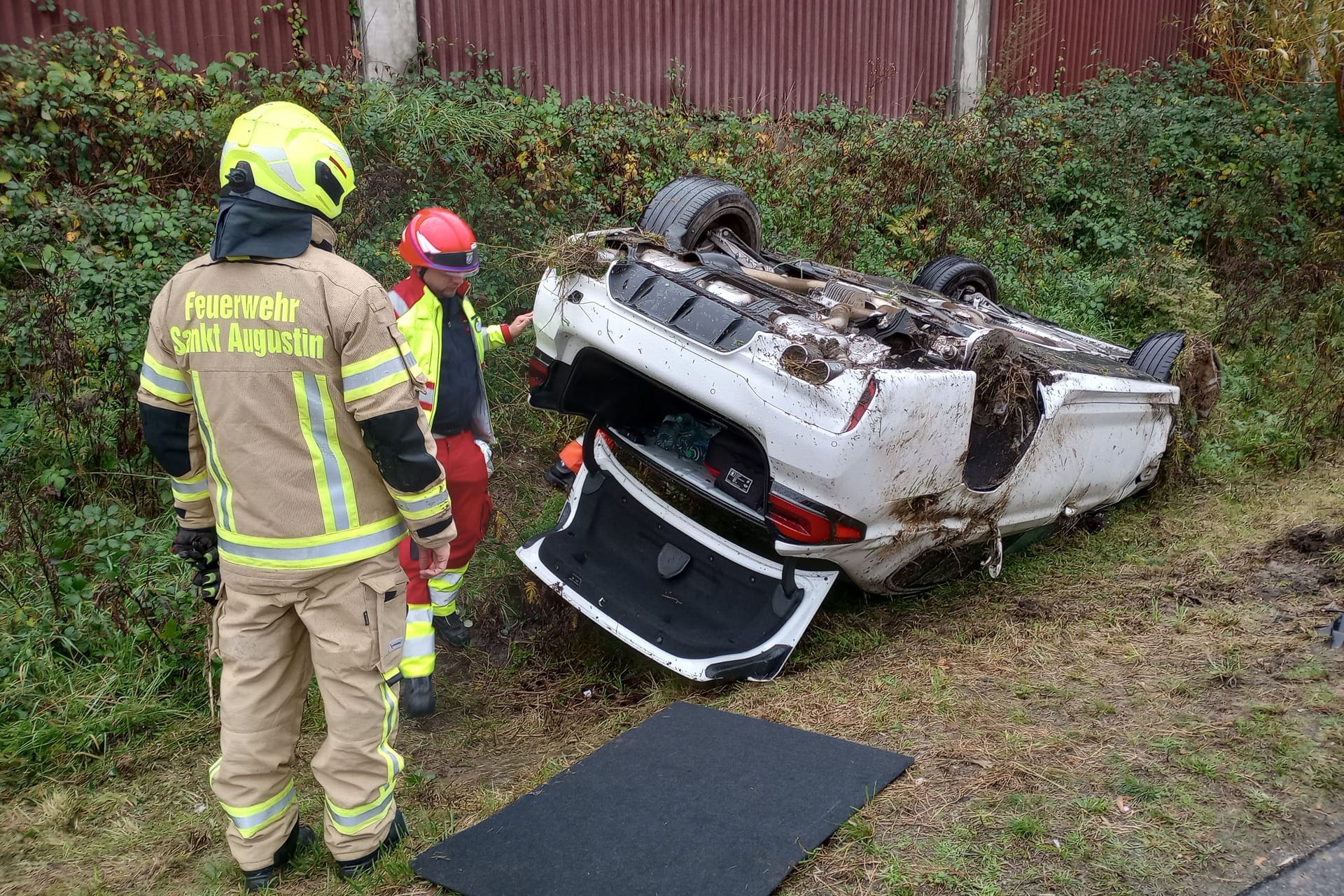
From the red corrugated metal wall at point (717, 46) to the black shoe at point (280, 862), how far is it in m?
5.81

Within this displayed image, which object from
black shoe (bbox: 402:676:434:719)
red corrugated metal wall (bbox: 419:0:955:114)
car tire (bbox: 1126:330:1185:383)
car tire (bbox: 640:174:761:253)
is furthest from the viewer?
red corrugated metal wall (bbox: 419:0:955:114)

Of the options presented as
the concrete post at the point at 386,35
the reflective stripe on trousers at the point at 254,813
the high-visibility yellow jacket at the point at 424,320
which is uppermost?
the concrete post at the point at 386,35

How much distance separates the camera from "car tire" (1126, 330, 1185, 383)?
5051 mm

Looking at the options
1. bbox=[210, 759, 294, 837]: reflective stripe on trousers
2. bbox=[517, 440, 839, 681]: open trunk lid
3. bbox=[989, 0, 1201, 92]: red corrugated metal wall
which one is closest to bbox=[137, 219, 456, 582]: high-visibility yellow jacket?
bbox=[210, 759, 294, 837]: reflective stripe on trousers

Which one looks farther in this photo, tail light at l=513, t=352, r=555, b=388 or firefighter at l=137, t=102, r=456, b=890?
tail light at l=513, t=352, r=555, b=388

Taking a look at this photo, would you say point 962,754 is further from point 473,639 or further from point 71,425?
point 71,425

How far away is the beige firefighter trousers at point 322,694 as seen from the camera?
2.48m

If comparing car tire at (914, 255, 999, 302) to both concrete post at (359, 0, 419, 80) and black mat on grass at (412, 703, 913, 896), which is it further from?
concrete post at (359, 0, 419, 80)

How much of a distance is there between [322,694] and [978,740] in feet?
6.26

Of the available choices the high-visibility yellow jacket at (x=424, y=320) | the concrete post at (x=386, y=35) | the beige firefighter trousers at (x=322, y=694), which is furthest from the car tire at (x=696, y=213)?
the concrete post at (x=386, y=35)

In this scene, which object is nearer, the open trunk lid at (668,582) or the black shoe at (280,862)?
the black shoe at (280,862)

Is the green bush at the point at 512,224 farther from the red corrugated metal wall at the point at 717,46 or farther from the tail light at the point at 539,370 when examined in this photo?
the tail light at the point at 539,370

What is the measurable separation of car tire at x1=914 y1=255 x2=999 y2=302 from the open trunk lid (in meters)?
2.37

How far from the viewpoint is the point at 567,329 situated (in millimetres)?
3678
